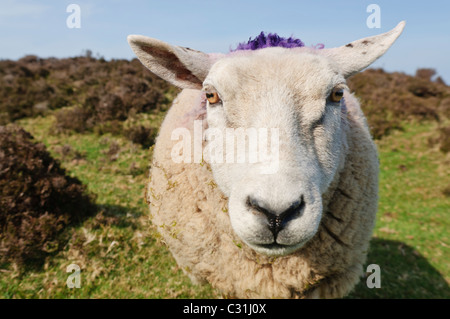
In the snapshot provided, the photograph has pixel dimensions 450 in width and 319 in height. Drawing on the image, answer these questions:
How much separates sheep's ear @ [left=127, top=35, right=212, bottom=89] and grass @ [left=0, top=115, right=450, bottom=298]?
161cm

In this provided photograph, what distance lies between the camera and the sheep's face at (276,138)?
5.06ft

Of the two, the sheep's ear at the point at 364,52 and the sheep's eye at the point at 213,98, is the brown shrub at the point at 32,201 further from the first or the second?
the sheep's ear at the point at 364,52

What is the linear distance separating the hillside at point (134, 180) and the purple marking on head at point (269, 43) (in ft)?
6.48

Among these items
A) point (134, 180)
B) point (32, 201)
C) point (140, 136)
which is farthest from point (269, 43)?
point (140, 136)

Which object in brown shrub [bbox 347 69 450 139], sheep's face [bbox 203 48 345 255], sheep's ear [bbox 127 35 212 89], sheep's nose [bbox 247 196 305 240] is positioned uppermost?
brown shrub [bbox 347 69 450 139]

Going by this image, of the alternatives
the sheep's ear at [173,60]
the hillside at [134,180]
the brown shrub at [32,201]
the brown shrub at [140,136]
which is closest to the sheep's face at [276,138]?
the sheep's ear at [173,60]

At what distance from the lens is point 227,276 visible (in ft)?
8.57

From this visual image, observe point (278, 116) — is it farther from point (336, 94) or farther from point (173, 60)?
point (173, 60)

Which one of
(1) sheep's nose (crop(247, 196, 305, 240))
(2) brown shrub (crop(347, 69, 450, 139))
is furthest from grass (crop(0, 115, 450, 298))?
(2) brown shrub (crop(347, 69, 450, 139))

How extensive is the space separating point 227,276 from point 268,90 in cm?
171

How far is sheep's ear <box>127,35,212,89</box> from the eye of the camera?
81.8 inches

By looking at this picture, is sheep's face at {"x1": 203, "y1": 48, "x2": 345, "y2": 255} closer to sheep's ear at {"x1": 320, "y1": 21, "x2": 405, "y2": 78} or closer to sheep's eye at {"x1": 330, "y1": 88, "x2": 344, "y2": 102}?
sheep's eye at {"x1": 330, "y1": 88, "x2": 344, "y2": 102}
